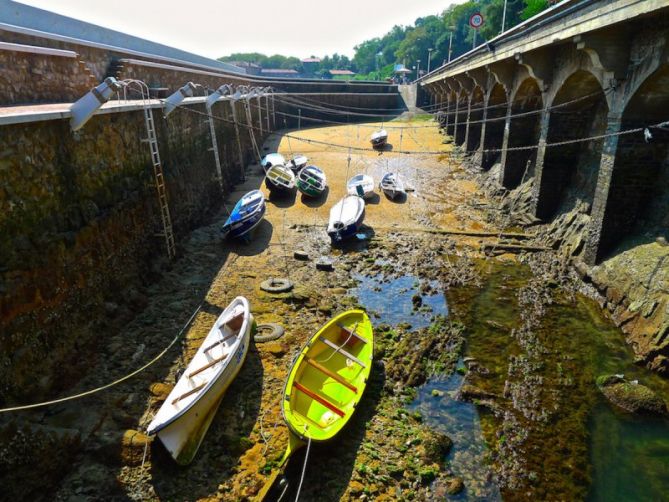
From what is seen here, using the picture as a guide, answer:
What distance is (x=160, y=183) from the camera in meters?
14.4

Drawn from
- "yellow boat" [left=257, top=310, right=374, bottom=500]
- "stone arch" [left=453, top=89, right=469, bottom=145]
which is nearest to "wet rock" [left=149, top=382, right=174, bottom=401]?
"yellow boat" [left=257, top=310, right=374, bottom=500]

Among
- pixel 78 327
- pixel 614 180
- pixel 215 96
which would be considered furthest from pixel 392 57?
pixel 78 327

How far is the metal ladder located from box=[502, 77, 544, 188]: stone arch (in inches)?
619

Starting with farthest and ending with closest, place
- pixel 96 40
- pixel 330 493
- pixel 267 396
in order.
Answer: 1. pixel 96 40
2. pixel 267 396
3. pixel 330 493

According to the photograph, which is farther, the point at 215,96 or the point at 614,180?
the point at 215,96

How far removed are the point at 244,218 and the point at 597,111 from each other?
14.3 meters

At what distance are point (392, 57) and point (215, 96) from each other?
96904 millimetres

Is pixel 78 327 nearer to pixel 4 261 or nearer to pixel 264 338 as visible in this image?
pixel 4 261

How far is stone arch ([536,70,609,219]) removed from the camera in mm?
15742

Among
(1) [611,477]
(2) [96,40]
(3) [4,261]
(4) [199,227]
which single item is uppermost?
(2) [96,40]

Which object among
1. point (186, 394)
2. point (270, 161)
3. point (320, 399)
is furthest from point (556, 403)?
point (270, 161)

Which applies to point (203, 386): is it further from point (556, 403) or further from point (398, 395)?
point (556, 403)

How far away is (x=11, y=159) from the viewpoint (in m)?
7.79

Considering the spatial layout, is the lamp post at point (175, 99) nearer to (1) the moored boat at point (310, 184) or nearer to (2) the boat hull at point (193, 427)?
(1) the moored boat at point (310, 184)
